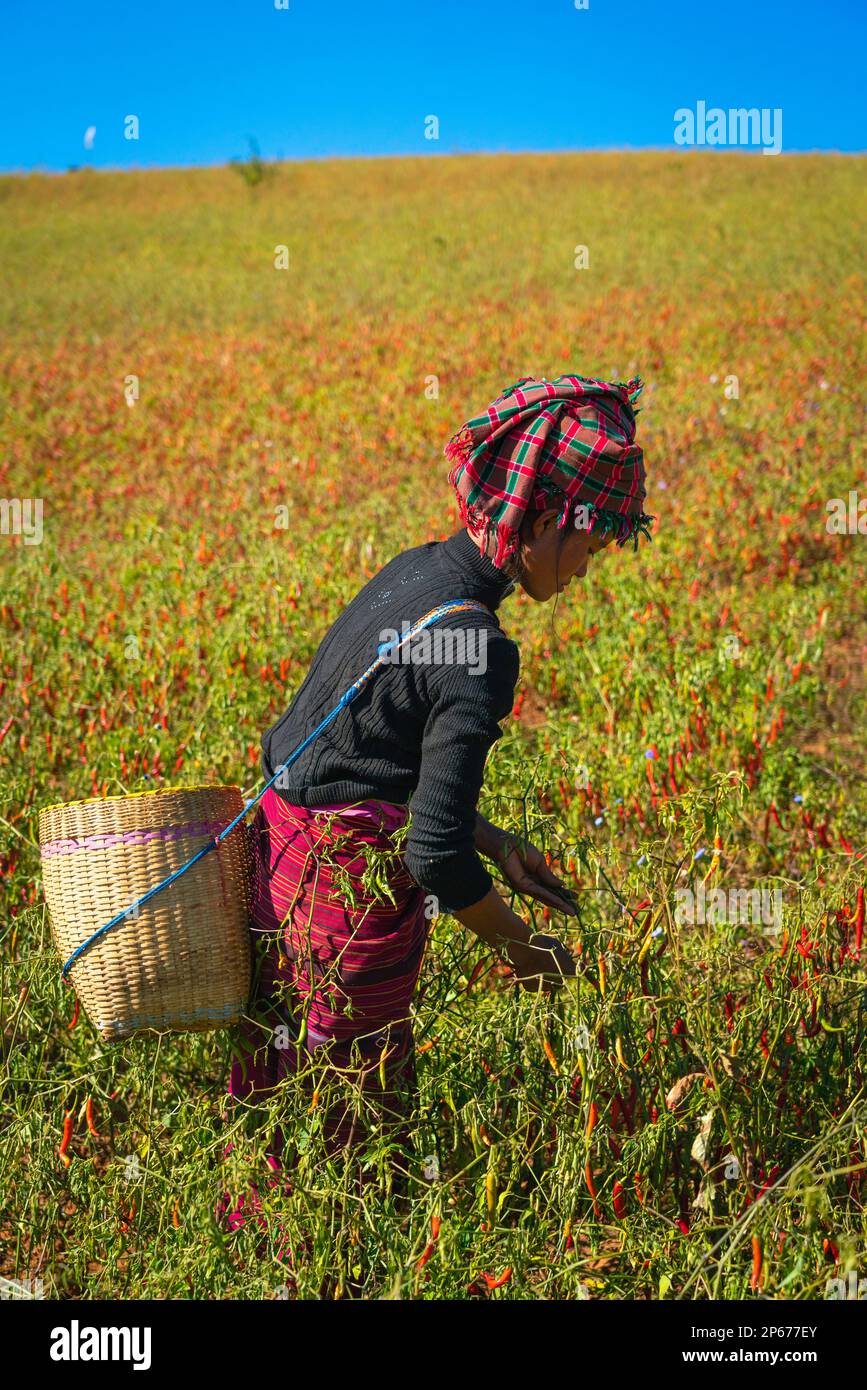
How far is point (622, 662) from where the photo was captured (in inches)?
197

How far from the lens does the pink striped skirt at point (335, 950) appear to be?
2.01m

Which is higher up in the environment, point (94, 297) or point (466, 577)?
point (94, 297)

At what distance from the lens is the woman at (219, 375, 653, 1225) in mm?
1803

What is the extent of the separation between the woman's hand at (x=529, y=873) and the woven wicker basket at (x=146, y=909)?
0.55m

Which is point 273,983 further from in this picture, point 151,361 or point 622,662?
point 151,361

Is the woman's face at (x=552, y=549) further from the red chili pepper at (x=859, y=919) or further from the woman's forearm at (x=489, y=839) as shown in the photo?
the red chili pepper at (x=859, y=919)

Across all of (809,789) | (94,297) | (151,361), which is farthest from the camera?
(94,297)

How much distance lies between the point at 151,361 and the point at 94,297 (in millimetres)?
6551

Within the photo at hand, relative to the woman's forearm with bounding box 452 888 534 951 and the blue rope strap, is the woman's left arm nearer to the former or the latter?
the woman's forearm with bounding box 452 888 534 951

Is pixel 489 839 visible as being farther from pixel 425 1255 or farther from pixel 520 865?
pixel 425 1255

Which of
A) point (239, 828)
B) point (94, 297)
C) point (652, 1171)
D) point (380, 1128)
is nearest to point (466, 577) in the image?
point (239, 828)

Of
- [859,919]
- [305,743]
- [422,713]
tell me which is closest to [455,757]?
[422,713]

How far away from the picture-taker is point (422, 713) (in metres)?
1.88

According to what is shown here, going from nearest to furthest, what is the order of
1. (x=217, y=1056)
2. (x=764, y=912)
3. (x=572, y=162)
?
(x=217, y=1056) < (x=764, y=912) < (x=572, y=162)
